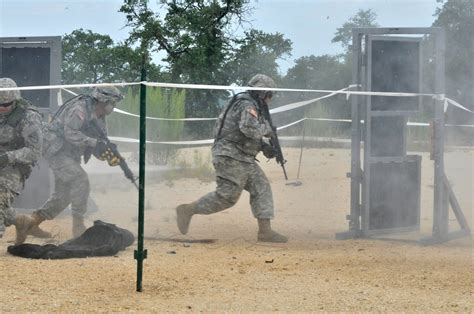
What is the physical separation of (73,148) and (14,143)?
1.05 meters

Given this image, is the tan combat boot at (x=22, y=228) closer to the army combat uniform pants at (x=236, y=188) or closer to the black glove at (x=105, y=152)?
the black glove at (x=105, y=152)

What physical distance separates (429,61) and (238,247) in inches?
133

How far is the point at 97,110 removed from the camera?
9.84 m

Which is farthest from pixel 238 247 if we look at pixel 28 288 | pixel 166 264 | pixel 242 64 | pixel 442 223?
pixel 242 64

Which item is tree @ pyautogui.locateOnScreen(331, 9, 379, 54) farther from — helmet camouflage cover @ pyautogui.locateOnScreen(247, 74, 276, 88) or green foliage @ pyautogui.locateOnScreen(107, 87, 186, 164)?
green foliage @ pyautogui.locateOnScreen(107, 87, 186, 164)

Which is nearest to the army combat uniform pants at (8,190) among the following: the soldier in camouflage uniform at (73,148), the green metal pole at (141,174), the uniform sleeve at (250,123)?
the soldier in camouflage uniform at (73,148)

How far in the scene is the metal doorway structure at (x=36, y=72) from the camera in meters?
11.3

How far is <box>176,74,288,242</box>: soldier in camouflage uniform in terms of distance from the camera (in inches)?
370

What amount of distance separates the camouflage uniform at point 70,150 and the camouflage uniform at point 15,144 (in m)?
0.81

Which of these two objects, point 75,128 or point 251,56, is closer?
point 75,128

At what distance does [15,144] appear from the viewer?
8781mm

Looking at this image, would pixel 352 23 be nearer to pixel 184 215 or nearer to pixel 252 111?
pixel 252 111

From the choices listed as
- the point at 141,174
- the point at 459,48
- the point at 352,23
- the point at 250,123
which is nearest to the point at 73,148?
the point at 250,123

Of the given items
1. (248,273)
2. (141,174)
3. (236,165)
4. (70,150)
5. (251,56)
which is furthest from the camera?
(251,56)
